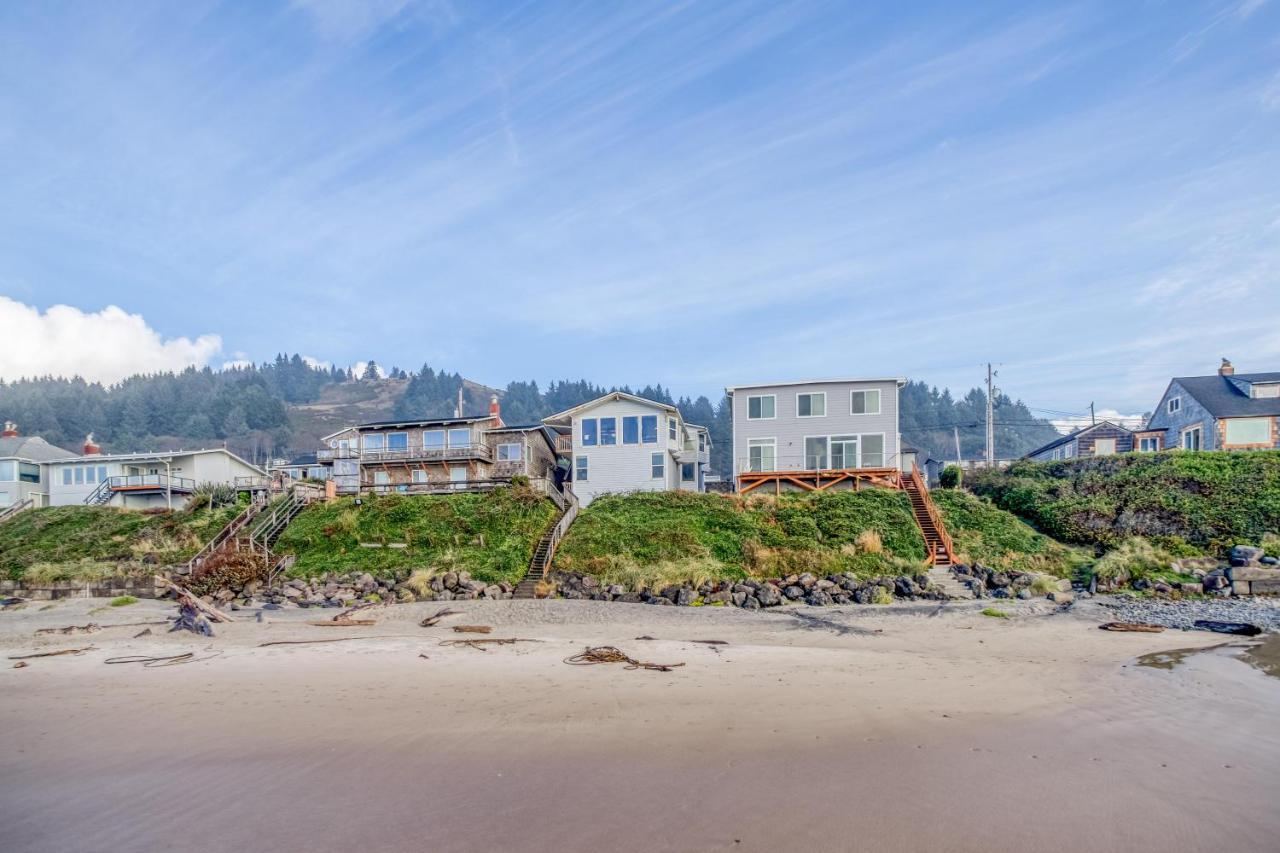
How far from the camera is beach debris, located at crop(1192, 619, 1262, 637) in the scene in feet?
51.5

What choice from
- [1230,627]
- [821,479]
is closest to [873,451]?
[821,479]

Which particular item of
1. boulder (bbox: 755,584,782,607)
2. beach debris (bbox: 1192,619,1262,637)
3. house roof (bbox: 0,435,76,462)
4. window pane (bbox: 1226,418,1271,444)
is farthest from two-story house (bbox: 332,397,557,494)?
window pane (bbox: 1226,418,1271,444)

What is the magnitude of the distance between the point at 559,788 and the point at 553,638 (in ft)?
30.9

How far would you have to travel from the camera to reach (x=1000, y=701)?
964 centimetres

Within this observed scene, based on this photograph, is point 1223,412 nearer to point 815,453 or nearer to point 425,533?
point 815,453

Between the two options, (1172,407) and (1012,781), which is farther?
(1172,407)

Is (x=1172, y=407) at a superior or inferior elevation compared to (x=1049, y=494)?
superior

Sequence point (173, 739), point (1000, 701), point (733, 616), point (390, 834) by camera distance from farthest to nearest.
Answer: point (733, 616) < point (1000, 701) < point (173, 739) < point (390, 834)

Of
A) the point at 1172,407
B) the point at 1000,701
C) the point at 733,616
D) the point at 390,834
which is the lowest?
the point at 733,616

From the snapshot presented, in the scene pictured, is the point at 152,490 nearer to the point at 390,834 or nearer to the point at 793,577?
the point at 793,577

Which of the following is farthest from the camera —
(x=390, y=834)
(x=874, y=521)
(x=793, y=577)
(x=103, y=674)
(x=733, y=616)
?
(x=874, y=521)

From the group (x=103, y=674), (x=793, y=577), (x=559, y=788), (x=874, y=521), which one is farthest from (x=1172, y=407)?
(x=103, y=674)

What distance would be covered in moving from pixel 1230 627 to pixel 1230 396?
114 ft

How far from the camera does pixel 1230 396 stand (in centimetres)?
4131
